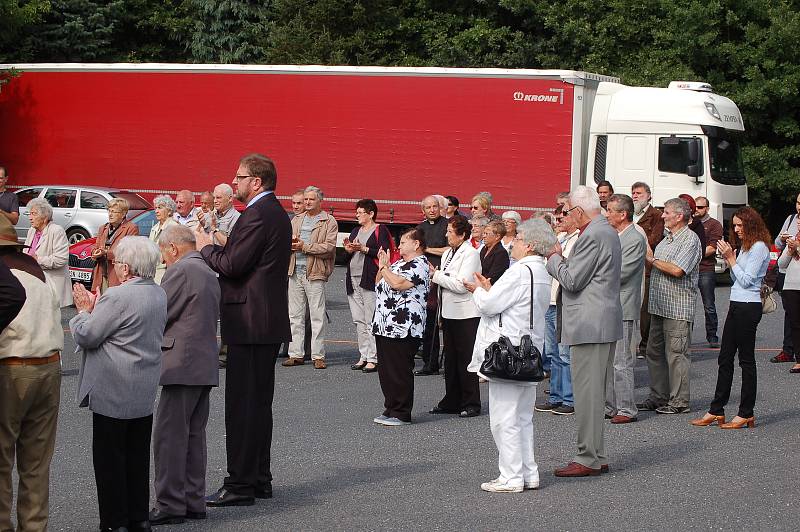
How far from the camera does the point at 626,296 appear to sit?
1100cm

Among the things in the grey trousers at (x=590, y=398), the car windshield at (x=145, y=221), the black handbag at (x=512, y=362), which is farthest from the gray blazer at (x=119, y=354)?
the car windshield at (x=145, y=221)

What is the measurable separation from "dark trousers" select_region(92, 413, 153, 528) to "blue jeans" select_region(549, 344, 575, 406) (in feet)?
17.5

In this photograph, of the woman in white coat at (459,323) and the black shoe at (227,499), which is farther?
the woman in white coat at (459,323)

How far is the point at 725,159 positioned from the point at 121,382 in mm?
18847

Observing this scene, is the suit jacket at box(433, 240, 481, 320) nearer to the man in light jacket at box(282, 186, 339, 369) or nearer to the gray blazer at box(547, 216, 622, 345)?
the gray blazer at box(547, 216, 622, 345)

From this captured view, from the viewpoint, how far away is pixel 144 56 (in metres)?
38.0

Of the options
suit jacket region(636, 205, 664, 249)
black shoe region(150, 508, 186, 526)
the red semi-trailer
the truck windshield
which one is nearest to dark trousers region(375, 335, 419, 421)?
black shoe region(150, 508, 186, 526)

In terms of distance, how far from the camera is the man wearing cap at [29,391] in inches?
251

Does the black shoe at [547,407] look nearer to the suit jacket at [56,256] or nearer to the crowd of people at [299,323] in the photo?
the crowd of people at [299,323]

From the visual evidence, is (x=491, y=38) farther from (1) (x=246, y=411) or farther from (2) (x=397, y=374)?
(1) (x=246, y=411)

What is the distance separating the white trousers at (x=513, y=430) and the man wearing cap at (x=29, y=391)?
3061 mm

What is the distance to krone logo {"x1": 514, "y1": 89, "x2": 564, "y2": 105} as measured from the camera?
2325 cm

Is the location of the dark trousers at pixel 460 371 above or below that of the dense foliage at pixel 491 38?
below

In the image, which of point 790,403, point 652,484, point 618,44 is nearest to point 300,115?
point 618,44
